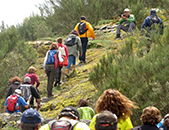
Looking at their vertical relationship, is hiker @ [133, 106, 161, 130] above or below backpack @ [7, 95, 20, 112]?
above

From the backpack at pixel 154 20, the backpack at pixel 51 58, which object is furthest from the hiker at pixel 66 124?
the backpack at pixel 154 20

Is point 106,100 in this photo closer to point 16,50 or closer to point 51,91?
point 51,91

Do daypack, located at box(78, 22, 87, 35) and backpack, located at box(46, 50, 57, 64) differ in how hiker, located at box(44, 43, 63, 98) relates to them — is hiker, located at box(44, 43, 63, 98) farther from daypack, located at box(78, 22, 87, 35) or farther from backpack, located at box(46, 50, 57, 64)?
daypack, located at box(78, 22, 87, 35)

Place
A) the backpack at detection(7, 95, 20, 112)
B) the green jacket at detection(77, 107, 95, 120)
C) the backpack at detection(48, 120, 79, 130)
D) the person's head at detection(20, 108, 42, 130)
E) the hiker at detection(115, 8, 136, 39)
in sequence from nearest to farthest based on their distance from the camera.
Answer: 1. the backpack at detection(48, 120, 79, 130)
2. the person's head at detection(20, 108, 42, 130)
3. the green jacket at detection(77, 107, 95, 120)
4. the backpack at detection(7, 95, 20, 112)
5. the hiker at detection(115, 8, 136, 39)

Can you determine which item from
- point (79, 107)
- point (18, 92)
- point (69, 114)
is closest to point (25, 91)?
point (18, 92)

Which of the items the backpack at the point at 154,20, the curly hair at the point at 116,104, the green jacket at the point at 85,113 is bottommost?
the green jacket at the point at 85,113

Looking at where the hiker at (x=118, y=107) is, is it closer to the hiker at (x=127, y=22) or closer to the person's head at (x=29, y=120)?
the person's head at (x=29, y=120)

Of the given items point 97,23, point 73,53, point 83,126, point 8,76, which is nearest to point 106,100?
point 83,126

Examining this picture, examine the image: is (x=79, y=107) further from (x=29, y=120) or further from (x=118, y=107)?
(x=29, y=120)

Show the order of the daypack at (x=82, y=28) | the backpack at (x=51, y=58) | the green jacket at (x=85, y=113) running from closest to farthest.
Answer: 1. the green jacket at (x=85, y=113)
2. the backpack at (x=51, y=58)
3. the daypack at (x=82, y=28)

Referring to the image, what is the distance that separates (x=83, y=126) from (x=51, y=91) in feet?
20.0

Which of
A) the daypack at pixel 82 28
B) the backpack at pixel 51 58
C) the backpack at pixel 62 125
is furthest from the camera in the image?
the daypack at pixel 82 28

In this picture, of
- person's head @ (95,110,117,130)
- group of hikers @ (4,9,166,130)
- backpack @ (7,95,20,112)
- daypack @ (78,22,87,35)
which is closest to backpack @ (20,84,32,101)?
group of hikers @ (4,9,166,130)

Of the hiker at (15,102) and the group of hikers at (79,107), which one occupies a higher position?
the group of hikers at (79,107)
